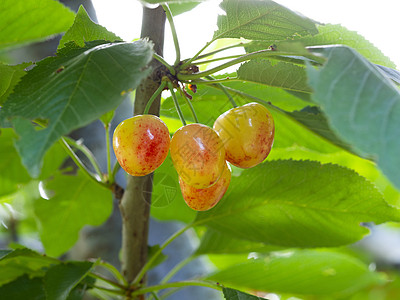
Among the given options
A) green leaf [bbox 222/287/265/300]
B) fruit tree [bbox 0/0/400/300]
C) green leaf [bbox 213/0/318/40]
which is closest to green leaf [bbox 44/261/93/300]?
fruit tree [bbox 0/0/400/300]

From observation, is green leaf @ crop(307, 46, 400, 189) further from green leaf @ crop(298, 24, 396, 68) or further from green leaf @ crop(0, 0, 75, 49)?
green leaf @ crop(0, 0, 75, 49)

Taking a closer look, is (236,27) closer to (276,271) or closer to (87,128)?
(276,271)

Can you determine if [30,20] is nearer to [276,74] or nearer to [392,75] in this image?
[276,74]

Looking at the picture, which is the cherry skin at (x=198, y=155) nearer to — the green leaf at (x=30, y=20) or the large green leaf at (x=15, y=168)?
the green leaf at (x=30, y=20)

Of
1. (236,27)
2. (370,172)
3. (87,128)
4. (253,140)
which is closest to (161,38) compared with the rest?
(236,27)

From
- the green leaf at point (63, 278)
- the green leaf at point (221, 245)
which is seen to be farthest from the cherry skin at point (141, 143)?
the green leaf at point (221, 245)

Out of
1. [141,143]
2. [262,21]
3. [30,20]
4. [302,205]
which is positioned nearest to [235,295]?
[302,205]

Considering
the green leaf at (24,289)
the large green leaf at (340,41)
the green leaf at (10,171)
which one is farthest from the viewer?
the green leaf at (10,171)
